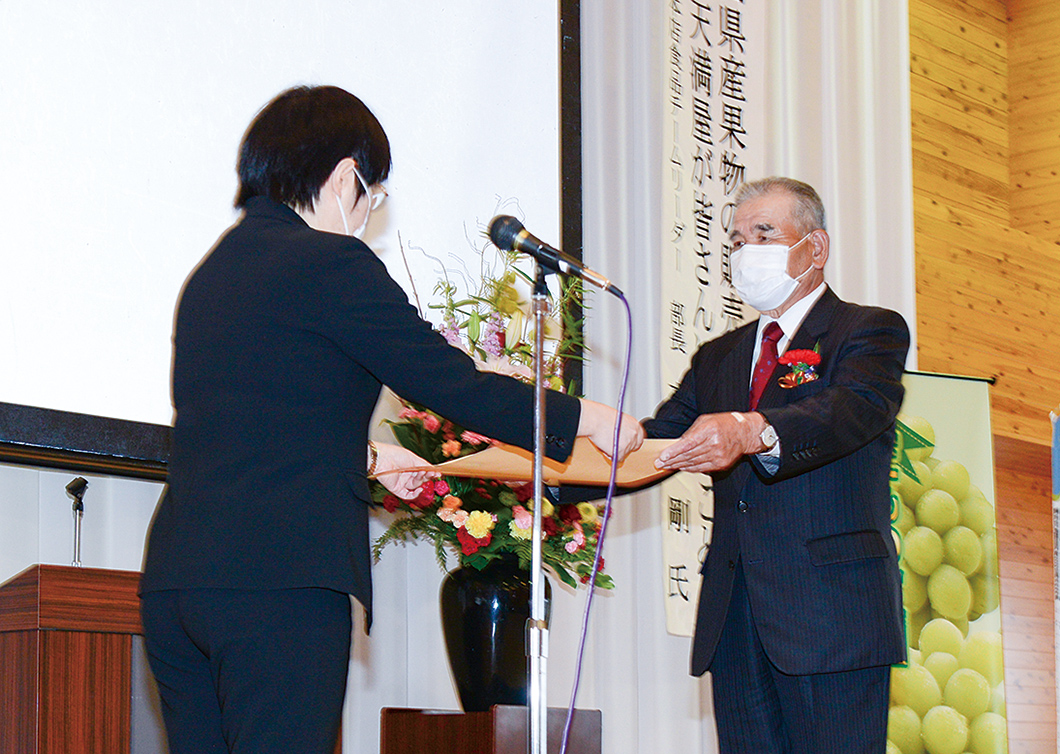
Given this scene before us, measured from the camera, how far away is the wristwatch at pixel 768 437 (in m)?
2.21

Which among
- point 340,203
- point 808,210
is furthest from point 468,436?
point 340,203

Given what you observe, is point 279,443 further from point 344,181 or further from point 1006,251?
point 1006,251

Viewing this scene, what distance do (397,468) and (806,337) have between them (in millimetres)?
841

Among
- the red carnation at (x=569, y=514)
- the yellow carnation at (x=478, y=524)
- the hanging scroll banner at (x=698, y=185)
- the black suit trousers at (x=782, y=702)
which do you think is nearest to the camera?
the black suit trousers at (x=782, y=702)

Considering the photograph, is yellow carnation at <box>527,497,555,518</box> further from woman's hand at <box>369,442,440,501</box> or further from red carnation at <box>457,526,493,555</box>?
woman's hand at <box>369,442,440,501</box>

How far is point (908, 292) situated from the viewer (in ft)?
15.3

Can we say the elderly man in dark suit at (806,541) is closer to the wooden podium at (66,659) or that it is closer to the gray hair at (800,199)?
the gray hair at (800,199)

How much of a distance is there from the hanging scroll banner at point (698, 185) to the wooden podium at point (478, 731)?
1134 mm

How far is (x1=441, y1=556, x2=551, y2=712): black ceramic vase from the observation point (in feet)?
8.93

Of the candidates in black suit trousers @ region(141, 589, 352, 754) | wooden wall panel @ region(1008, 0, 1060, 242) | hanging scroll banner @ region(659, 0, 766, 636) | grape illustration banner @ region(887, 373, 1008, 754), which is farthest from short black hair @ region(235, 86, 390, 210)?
wooden wall panel @ region(1008, 0, 1060, 242)

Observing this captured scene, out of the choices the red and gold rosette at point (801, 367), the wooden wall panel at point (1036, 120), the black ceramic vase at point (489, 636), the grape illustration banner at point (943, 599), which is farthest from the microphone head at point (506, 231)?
the wooden wall panel at point (1036, 120)

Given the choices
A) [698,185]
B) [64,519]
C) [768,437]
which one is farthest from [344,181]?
[698,185]

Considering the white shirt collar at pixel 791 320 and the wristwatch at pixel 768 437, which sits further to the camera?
the white shirt collar at pixel 791 320

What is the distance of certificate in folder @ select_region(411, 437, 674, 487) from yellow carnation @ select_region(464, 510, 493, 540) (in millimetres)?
355
